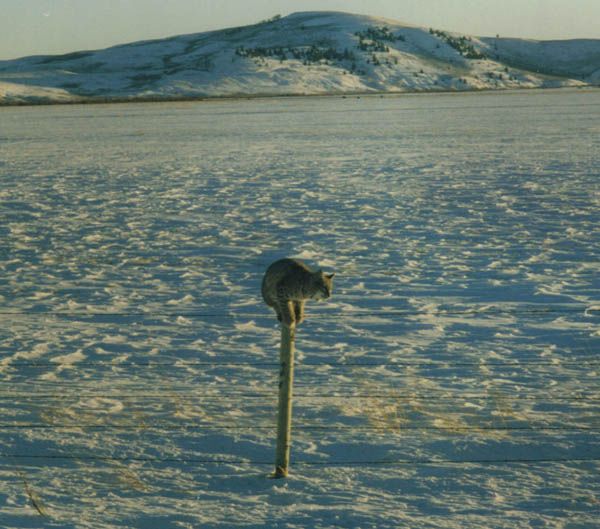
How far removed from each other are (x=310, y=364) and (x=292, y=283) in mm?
3931

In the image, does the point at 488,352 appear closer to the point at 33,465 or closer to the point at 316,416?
the point at 316,416

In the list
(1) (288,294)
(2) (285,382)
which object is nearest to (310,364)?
(2) (285,382)

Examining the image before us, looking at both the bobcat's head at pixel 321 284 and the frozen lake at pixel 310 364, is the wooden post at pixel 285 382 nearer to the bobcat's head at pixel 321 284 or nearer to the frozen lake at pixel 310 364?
the bobcat's head at pixel 321 284

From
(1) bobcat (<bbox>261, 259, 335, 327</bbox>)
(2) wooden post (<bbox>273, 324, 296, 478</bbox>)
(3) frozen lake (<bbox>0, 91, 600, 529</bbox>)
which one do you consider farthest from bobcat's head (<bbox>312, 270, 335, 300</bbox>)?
(3) frozen lake (<bbox>0, 91, 600, 529</bbox>)

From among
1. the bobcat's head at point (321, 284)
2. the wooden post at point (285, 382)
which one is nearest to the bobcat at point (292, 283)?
the bobcat's head at point (321, 284)

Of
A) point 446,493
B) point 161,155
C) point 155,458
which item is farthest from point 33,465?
point 161,155

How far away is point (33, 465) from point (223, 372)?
106 inches

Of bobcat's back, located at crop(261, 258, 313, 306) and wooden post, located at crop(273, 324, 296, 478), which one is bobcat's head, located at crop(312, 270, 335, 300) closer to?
bobcat's back, located at crop(261, 258, 313, 306)

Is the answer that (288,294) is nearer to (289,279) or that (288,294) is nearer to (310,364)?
(289,279)

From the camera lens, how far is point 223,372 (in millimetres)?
9523

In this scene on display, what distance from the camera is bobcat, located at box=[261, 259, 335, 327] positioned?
5.91 m

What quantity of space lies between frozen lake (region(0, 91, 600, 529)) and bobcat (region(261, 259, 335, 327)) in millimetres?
1350

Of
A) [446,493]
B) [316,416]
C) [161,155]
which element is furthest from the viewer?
[161,155]

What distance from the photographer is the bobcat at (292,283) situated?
5.91 m
